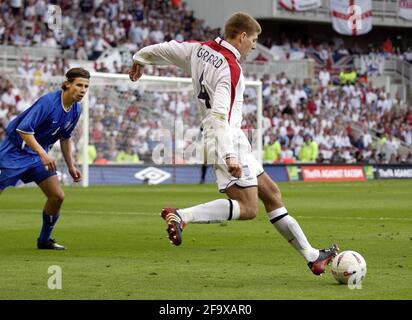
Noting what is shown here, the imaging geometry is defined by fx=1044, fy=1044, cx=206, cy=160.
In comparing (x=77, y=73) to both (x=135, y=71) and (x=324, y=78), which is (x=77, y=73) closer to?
(x=135, y=71)

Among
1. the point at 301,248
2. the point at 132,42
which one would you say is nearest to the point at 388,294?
the point at 301,248

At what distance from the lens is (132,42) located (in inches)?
1700

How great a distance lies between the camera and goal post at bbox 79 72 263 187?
110 feet

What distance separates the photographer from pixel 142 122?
34188mm

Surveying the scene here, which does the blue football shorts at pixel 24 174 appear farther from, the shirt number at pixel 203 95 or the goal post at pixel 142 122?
the goal post at pixel 142 122

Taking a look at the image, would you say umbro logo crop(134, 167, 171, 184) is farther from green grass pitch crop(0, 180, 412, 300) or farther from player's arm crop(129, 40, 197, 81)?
player's arm crop(129, 40, 197, 81)

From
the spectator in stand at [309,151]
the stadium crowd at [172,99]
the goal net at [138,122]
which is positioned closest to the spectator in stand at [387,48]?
the stadium crowd at [172,99]

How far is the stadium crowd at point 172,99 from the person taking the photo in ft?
112

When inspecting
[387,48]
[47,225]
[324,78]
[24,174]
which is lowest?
[47,225]

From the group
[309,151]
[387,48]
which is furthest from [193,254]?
[387,48]

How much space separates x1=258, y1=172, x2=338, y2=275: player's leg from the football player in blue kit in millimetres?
3415

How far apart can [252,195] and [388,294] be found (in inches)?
66.8

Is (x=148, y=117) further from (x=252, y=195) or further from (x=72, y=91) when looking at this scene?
(x=252, y=195)

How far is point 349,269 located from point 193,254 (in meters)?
3.31
